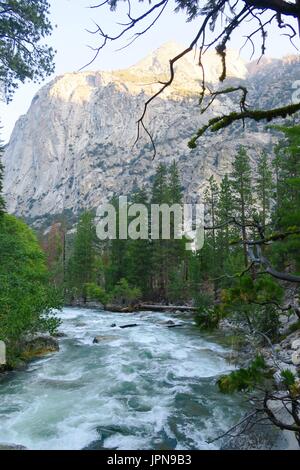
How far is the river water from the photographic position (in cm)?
953

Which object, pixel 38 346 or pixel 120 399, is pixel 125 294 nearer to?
pixel 38 346

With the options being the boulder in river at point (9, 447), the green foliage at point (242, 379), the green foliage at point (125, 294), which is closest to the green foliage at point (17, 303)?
the boulder in river at point (9, 447)

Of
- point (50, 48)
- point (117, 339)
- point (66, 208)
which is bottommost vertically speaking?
point (117, 339)

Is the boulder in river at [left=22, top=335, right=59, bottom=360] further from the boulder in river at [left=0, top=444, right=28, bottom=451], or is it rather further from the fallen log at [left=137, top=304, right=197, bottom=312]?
the fallen log at [left=137, top=304, right=197, bottom=312]

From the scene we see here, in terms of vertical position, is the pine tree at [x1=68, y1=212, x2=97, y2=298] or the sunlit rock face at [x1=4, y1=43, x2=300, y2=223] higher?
the sunlit rock face at [x1=4, y1=43, x2=300, y2=223]

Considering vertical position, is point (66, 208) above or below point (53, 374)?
above

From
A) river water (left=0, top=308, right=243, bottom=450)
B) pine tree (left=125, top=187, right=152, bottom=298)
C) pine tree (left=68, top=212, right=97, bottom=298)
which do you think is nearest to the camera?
river water (left=0, top=308, right=243, bottom=450)

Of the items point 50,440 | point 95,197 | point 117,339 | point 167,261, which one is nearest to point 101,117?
point 95,197

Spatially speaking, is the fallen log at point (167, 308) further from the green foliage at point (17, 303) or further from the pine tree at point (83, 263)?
the green foliage at point (17, 303)

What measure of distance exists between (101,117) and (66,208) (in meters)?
51.4

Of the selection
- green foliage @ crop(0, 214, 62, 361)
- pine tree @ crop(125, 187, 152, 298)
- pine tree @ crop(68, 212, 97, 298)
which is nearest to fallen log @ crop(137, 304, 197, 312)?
pine tree @ crop(125, 187, 152, 298)

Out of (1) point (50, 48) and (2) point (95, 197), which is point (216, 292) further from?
(2) point (95, 197)

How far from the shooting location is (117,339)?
2244 cm
